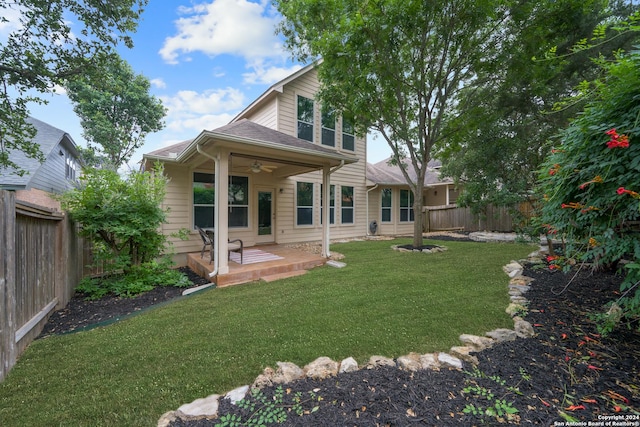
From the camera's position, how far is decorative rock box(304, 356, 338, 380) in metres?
2.12

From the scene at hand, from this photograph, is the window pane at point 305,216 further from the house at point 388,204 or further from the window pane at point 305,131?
the house at point 388,204

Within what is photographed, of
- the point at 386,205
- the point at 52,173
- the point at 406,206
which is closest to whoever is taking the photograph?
the point at 52,173

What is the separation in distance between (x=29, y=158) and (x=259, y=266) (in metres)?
10.1

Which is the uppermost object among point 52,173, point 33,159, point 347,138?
point 347,138

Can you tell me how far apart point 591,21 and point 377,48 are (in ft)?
17.1

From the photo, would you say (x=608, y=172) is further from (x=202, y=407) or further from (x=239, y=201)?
(x=239, y=201)

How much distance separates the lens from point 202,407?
182 cm

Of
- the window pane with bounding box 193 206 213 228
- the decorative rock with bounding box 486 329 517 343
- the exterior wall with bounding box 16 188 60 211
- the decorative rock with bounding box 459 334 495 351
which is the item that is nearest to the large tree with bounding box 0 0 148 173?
the window pane with bounding box 193 206 213 228

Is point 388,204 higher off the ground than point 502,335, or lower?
higher

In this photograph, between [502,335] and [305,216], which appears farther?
[305,216]

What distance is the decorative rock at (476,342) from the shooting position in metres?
2.52

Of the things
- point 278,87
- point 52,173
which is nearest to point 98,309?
point 278,87

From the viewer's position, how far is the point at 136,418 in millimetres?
1743

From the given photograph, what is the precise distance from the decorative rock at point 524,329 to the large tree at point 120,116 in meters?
21.1
